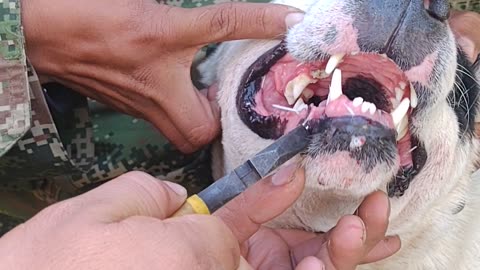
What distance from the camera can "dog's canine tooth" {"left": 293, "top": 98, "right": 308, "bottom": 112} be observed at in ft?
6.51

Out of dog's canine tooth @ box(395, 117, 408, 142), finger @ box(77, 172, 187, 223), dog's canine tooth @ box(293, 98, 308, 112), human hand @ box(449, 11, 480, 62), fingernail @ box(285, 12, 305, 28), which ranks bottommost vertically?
dog's canine tooth @ box(395, 117, 408, 142)

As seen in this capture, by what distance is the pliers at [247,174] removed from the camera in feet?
5.20

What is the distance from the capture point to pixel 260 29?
80.7 inches

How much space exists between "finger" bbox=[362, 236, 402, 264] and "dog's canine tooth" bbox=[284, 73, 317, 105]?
1.32ft

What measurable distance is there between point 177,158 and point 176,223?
1.15 metres

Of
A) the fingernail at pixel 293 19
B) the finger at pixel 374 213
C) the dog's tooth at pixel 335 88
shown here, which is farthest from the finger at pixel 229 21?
the finger at pixel 374 213

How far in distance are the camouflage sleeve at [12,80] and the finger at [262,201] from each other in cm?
62

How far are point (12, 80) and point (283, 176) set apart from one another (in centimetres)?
74

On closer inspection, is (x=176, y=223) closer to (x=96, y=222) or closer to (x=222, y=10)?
(x=96, y=222)

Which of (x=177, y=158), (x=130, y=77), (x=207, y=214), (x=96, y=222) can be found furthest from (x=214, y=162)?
(x=96, y=222)

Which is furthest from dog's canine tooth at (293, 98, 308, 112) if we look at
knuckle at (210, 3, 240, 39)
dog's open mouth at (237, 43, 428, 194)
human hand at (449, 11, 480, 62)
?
human hand at (449, 11, 480, 62)

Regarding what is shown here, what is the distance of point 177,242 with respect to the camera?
1389 mm

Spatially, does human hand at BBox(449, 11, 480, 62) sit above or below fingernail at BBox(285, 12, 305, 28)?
below

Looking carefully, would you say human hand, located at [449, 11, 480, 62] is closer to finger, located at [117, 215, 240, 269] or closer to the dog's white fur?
the dog's white fur
